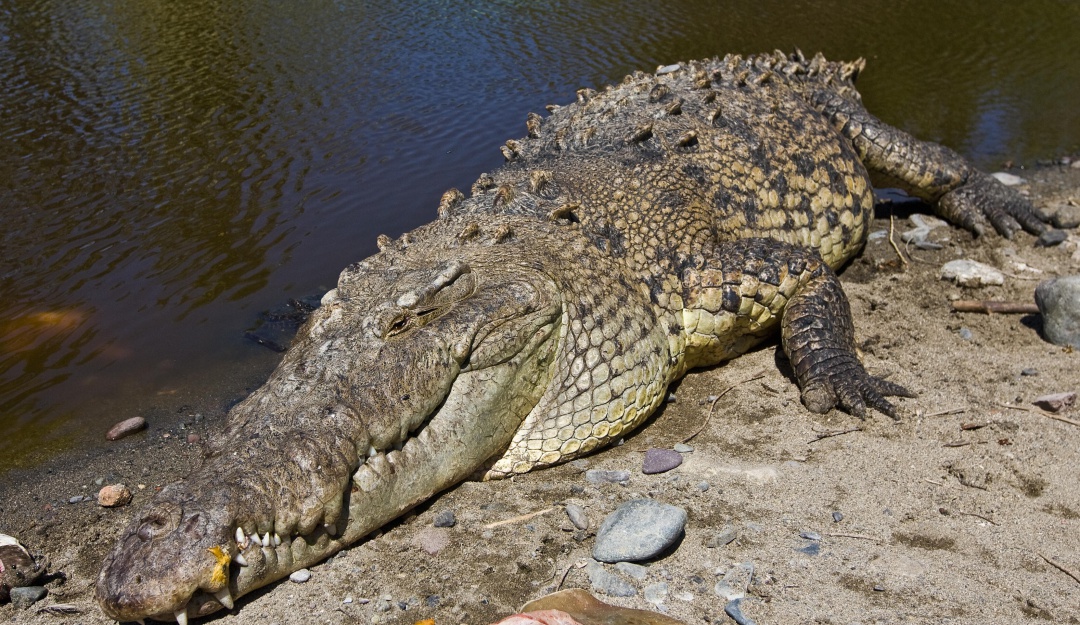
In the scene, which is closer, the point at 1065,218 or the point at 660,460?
the point at 660,460

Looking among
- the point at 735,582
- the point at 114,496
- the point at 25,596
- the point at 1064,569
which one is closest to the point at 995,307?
the point at 1064,569

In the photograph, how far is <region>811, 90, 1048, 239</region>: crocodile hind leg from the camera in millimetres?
6137

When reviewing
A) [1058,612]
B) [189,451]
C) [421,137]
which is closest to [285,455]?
[189,451]

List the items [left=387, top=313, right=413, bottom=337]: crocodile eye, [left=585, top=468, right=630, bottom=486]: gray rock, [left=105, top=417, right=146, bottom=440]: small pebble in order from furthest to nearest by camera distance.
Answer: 1. [left=105, top=417, right=146, bottom=440]: small pebble
2. [left=585, top=468, right=630, bottom=486]: gray rock
3. [left=387, top=313, right=413, bottom=337]: crocodile eye

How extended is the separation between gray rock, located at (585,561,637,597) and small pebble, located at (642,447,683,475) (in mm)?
741

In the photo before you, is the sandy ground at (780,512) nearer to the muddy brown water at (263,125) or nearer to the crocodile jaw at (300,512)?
the crocodile jaw at (300,512)

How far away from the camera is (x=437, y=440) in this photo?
10.8ft

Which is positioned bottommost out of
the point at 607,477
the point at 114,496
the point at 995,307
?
the point at 995,307

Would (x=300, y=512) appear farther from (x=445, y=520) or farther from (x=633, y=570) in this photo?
(x=633, y=570)

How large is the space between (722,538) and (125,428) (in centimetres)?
310

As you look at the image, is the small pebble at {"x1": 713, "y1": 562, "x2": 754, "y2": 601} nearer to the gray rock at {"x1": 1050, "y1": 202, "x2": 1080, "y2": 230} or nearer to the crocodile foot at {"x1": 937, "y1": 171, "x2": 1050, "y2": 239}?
the crocodile foot at {"x1": 937, "y1": 171, "x2": 1050, "y2": 239}

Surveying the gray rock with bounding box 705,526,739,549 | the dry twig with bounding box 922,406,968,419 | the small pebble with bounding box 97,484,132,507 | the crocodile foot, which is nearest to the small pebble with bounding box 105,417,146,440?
the small pebble with bounding box 97,484,132,507

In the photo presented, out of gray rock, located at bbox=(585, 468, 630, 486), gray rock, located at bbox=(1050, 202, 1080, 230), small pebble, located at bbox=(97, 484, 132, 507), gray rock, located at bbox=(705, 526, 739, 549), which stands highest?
small pebble, located at bbox=(97, 484, 132, 507)

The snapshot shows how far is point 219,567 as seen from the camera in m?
2.62
